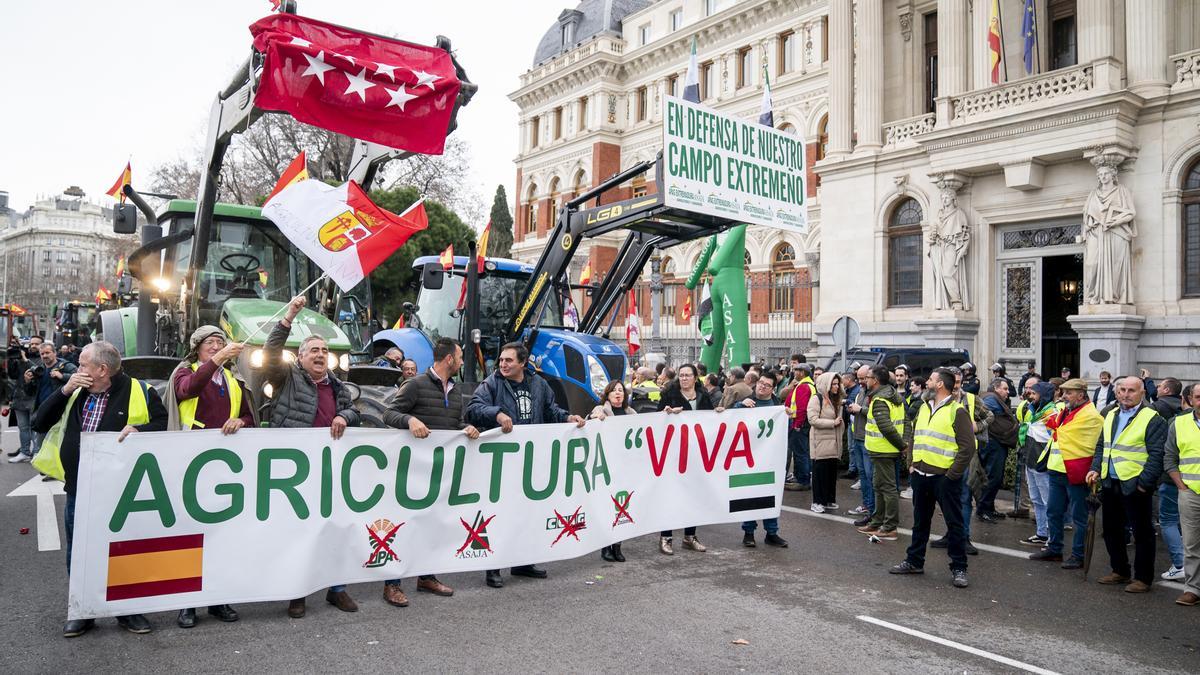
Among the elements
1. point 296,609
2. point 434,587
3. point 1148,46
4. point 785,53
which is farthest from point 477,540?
point 785,53

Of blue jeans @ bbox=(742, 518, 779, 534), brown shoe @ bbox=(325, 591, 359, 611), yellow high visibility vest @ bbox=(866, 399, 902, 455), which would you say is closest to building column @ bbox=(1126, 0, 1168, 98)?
yellow high visibility vest @ bbox=(866, 399, 902, 455)

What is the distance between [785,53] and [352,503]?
3275 centimetres

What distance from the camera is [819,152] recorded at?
33.4m

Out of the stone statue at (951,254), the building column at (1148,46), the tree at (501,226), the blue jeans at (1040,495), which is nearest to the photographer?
the blue jeans at (1040,495)

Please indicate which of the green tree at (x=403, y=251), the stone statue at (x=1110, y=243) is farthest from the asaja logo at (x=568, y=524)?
the green tree at (x=403, y=251)

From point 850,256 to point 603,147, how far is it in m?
20.5

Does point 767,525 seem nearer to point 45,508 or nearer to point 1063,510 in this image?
point 1063,510

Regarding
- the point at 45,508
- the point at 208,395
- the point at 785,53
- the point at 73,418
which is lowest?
the point at 45,508

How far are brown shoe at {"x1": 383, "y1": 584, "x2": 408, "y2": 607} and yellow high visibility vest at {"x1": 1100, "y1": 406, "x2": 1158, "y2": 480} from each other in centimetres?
601

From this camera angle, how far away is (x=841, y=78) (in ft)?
81.4

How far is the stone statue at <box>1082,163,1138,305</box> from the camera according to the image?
60.0 feet

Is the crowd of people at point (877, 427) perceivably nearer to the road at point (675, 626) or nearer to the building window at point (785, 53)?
the road at point (675, 626)

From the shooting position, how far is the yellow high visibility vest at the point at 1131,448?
7.23 metres

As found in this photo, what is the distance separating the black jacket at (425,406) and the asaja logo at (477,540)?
2.41 ft
